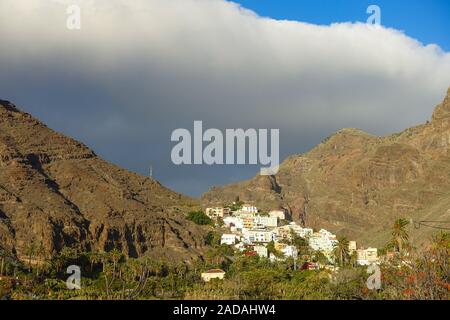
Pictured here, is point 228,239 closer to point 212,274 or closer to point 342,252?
point 342,252

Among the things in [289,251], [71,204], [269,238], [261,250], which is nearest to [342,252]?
[289,251]

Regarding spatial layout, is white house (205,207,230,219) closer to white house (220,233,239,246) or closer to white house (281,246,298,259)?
white house (220,233,239,246)

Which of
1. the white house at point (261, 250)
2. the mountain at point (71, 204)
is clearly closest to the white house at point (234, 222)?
the mountain at point (71, 204)

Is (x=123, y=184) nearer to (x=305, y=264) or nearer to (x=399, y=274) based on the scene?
(x=305, y=264)

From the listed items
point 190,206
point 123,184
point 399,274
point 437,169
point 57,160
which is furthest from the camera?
point 437,169

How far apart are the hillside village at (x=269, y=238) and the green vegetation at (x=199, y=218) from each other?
428 centimetres

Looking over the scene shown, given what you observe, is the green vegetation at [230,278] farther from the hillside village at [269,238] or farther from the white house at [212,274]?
the hillside village at [269,238]

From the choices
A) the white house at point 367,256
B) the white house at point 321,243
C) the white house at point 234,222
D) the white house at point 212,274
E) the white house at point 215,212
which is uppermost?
the white house at point 215,212

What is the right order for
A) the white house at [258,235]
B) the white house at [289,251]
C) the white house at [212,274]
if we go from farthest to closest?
the white house at [258,235]
the white house at [289,251]
the white house at [212,274]

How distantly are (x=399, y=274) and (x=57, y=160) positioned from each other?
112362 millimetres

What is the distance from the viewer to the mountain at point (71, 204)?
4006 inches

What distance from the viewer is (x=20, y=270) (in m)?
76.5

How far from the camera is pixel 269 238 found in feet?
484
